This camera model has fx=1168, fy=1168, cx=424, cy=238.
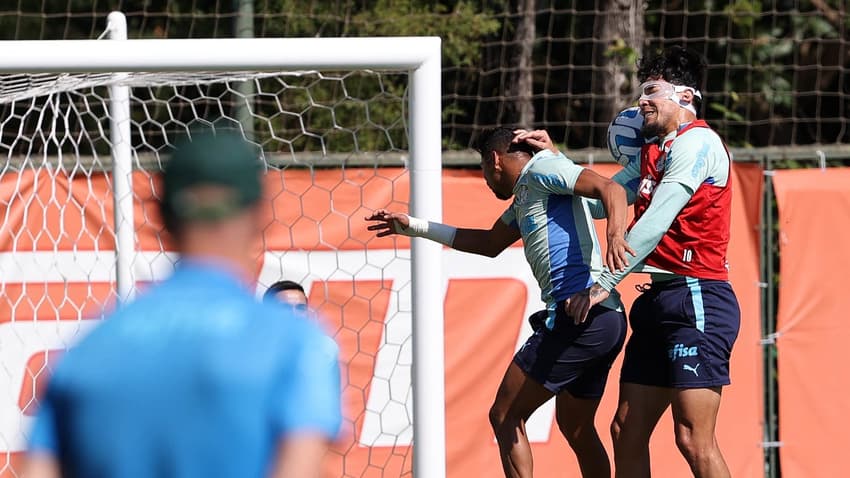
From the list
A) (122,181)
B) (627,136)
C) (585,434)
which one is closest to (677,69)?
(627,136)

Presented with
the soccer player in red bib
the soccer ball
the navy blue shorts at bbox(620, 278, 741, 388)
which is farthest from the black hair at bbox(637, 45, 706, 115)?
the navy blue shorts at bbox(620, 278, 741, 388)

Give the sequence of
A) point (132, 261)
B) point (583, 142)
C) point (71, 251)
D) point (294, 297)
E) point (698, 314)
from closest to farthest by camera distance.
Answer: point (698, 314) → point (294, 297) → point (132, 261) → point (71, 251) → point (583, 142)

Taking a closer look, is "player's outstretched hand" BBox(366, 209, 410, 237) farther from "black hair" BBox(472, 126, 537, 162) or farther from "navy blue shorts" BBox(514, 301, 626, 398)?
"navy blue shorts" BBox(514, 301, 626, 398)

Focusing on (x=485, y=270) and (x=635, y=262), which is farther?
(x=485, y=270)

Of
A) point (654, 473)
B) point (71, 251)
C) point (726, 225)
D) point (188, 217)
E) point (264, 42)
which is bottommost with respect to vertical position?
point (654, 473)

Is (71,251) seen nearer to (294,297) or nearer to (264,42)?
(294,297)

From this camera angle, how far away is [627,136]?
4910mm

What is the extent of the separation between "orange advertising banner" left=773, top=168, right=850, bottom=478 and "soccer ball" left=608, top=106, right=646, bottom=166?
6.66 ft

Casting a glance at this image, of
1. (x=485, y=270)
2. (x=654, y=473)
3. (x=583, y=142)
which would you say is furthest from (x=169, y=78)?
(x=583, y=142)

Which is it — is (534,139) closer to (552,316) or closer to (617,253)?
(552,316)

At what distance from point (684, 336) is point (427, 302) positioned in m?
1.03

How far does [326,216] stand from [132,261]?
1199 mm

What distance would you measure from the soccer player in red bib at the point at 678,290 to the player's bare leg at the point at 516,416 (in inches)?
13.8

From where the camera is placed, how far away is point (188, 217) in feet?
5.83
